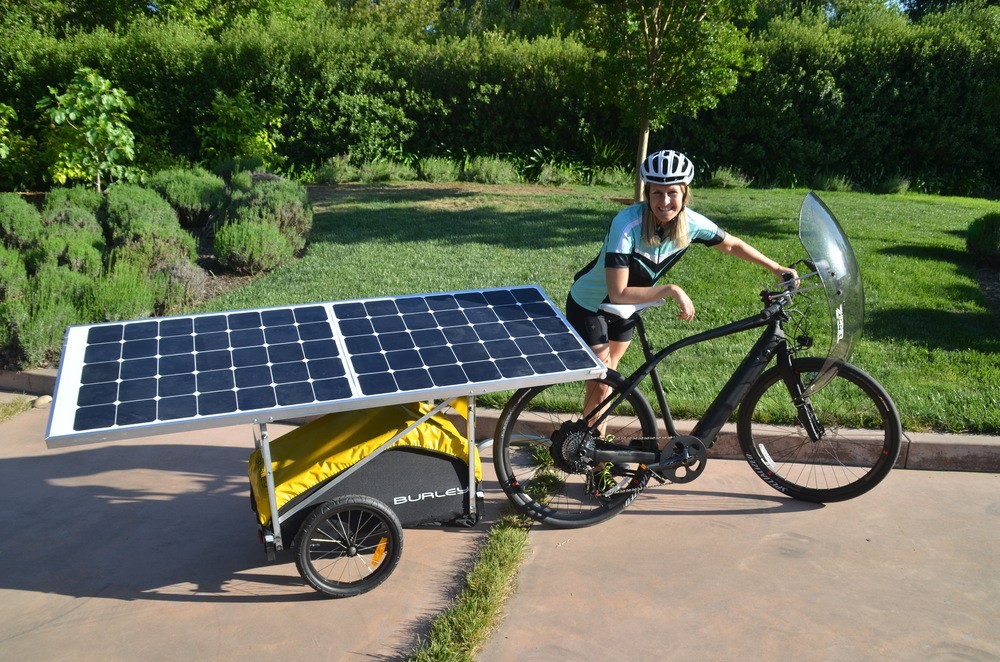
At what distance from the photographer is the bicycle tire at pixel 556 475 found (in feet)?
14.2

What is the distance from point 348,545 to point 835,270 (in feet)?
8.56

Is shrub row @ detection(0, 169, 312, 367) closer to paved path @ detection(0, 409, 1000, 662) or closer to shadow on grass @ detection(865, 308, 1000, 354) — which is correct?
paved path @ detection(0, 409, 1000, 662)

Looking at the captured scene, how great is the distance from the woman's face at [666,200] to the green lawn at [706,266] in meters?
1.72

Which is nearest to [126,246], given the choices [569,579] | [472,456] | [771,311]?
[472,456]

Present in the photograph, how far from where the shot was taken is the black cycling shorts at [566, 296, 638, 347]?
4453mm

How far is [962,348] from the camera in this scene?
6.36 m

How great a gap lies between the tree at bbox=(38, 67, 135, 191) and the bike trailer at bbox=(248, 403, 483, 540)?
8.77m

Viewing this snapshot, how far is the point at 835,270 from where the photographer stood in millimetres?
4012

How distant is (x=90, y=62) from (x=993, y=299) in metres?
16.0

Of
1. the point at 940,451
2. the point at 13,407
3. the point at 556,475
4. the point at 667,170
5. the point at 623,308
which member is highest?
the point at 667,170

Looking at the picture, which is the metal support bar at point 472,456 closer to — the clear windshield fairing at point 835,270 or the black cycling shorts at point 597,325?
the black cycling shorts at point 597,325

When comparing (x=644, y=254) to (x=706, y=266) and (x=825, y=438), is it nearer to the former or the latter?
(x=825, y=438)

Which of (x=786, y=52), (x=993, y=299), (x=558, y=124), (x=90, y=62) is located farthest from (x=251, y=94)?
(x=993, y=299)

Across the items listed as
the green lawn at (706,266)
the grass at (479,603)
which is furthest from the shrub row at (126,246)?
the grass at (479,603)
